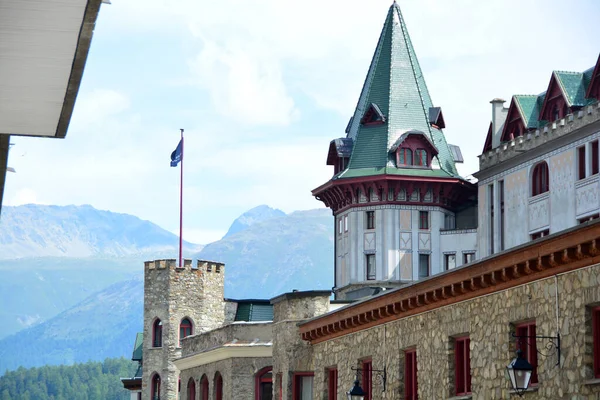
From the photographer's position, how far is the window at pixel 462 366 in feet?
90.0

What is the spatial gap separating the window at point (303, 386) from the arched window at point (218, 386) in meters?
12.1

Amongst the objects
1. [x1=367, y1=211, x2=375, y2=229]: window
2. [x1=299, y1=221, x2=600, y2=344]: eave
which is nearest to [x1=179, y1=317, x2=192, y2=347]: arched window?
[x1=367, y1=211, x2=375, y2=229]: window

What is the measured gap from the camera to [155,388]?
77312 mm

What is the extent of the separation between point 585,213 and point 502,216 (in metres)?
10.1

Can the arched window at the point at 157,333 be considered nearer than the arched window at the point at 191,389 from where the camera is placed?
No

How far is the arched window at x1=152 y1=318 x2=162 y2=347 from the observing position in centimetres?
7688

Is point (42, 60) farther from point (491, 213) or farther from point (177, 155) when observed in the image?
point (177, 155)

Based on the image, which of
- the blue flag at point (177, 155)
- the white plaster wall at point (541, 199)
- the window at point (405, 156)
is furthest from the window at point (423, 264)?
the blue flag at point (177, 155)

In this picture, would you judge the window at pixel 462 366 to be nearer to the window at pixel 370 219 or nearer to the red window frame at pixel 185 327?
the window at pixel 370 219

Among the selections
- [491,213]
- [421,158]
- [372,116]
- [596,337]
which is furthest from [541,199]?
[596,337]

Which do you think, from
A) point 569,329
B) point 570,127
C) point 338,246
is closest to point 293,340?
point 569,329

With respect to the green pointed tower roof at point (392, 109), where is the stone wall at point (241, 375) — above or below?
below

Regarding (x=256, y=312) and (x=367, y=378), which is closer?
(x=367, y=378)

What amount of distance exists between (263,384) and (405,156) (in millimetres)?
28799
